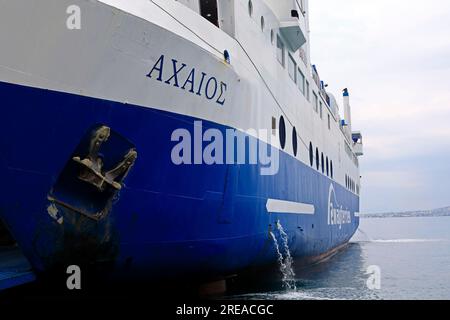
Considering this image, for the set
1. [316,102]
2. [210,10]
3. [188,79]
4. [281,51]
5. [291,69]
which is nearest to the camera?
[188,79]

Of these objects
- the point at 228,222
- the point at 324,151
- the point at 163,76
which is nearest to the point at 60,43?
the point at 163,76

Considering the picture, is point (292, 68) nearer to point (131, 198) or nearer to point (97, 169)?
point (131, 198)

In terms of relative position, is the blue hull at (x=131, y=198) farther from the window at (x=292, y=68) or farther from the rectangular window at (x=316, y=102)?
the rectangular window at (x=316, y=102)

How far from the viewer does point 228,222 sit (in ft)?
24.5

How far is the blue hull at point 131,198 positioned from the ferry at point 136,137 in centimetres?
2

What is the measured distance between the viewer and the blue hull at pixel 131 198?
16.5 ft

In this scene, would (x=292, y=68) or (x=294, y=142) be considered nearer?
(x=294, y=142)

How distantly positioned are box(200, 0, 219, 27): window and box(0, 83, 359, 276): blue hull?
244 centimetres

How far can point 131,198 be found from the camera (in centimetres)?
587

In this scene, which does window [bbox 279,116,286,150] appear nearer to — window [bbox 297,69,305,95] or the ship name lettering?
the ship name lettering

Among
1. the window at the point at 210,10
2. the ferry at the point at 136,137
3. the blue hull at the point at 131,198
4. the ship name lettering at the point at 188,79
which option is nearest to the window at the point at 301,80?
the ferry at the point at 136,137

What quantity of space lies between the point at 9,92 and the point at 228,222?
394 cm

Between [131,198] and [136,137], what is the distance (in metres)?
0.79

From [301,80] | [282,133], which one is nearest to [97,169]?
[282,133]
